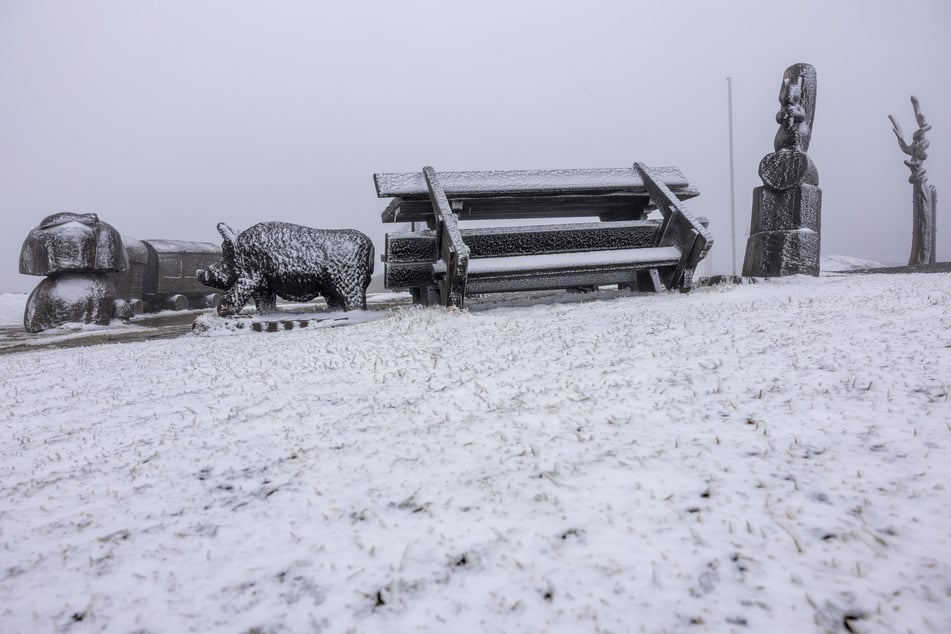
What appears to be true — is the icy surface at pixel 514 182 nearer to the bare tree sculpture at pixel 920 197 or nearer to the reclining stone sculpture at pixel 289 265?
the reclining stone sculpture at pixel 289 265

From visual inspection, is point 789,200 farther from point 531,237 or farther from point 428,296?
point 428,296

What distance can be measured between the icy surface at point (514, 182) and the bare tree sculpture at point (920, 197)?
38.1 ft

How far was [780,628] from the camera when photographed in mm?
950

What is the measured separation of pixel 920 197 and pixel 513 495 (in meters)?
16.5

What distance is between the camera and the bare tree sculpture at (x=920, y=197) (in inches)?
507

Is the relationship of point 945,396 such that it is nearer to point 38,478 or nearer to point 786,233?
point 38,478

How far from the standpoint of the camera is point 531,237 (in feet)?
17.8

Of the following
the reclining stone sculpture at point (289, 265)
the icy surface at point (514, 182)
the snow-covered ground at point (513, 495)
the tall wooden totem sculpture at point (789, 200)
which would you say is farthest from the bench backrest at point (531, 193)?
the snow-covered ground at point (513, 495)

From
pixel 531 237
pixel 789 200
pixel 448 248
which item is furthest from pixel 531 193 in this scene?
pixel 789 200

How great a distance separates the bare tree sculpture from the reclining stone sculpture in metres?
14.2

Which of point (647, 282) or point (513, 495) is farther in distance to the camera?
point (647, 282)

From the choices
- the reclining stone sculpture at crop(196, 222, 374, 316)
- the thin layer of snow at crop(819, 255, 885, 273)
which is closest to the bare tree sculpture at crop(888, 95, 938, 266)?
the thin layer of snow at crop(819, 255, 885, 273)

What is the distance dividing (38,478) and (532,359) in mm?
2136

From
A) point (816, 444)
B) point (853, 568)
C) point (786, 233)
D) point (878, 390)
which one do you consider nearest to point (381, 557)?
point (853, 568)
